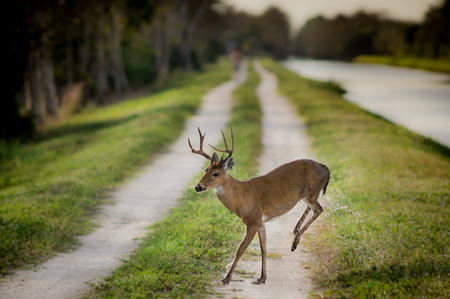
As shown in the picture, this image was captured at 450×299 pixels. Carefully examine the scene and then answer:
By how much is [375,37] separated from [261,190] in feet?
394

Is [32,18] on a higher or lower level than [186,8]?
lower

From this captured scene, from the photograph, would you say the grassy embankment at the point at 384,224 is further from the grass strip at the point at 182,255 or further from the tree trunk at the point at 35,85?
the tree trunk at the point at 35,85

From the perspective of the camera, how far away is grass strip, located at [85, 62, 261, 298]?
5398 millimetres

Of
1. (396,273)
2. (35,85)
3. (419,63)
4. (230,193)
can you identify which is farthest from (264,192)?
(419,63)

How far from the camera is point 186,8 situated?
47.9 m

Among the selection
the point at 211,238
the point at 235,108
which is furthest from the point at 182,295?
the point at 235,108

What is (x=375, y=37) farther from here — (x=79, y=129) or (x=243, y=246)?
Result: (x=243, y=246)

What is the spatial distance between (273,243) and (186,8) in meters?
44.8

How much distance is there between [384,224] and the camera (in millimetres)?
6750

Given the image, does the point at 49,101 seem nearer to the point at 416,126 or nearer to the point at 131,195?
the point at 131,195

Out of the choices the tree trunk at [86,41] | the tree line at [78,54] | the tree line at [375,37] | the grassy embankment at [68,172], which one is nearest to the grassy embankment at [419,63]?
the tree line at [375,37]

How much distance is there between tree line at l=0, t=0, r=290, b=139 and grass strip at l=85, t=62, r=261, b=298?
12.0m

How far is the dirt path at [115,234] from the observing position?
18.6 feet

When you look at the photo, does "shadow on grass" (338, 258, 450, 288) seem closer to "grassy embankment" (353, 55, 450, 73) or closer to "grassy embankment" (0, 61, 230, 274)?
"grassy embankment" (0, 61, 230, 274)
